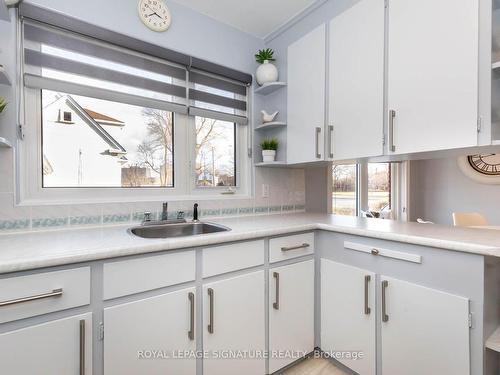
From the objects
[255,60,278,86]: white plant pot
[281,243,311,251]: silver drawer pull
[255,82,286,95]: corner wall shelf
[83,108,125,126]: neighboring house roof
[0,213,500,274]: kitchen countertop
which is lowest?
[281,243,311,251]: silver drawer pull

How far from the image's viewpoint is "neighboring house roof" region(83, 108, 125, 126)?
167 centimetres

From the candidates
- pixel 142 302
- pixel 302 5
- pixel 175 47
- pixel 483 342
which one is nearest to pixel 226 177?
pixel 175 47

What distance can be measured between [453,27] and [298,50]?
1.03 meters

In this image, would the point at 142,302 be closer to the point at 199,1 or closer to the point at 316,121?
the point at 316,121

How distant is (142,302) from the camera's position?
44.8 inches

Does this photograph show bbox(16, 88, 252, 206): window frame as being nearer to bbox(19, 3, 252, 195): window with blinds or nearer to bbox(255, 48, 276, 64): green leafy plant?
bbox(19, 3, 252, 195): window with blinds

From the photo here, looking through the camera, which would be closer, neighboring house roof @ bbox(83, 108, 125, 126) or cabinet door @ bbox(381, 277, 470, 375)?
cabinet door @ bbox(381, 277, 470, 375)

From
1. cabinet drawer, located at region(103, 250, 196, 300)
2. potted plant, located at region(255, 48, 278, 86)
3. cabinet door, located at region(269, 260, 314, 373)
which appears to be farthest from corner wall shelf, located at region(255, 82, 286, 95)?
cabinet drawer, located at region(103, 250, 196, 300)

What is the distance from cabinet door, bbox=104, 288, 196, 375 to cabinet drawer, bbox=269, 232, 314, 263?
0.53 meters

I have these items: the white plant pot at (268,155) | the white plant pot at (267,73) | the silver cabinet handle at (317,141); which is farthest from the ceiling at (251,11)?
the white plant pot at (268,155)

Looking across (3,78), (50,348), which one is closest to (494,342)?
(50,348)

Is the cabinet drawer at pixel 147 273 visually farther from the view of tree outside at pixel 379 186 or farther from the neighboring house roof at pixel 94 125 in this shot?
the view of tree outside at pixel 379 186

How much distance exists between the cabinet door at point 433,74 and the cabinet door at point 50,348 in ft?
5.72

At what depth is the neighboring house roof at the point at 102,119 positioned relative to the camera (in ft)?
5.49
